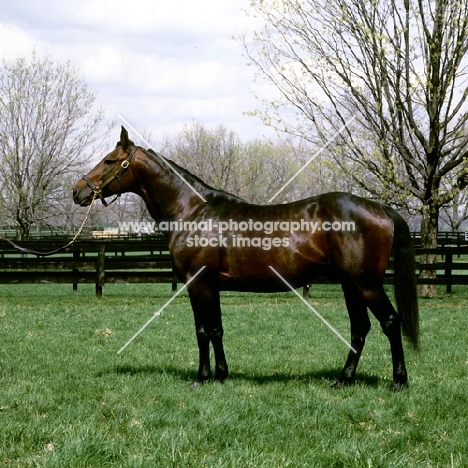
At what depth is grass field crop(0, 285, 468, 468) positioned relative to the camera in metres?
3.57

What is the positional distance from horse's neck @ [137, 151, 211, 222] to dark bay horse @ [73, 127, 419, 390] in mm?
10

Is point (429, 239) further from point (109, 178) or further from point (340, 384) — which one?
point (109, 178)

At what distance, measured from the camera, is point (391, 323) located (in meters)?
5.29

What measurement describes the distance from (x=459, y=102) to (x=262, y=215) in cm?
1072

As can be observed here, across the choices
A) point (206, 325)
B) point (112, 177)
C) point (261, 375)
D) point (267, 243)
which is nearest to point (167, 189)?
point (112, 177)

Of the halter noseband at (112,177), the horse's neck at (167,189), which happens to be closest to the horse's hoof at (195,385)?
the horse's neck at (167,189)

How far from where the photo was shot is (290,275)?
17.6ft

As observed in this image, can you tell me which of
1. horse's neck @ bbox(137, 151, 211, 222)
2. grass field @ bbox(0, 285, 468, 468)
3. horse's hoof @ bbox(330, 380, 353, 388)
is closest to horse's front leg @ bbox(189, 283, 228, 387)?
grass field @ bbox(0, 285, 468, 468)

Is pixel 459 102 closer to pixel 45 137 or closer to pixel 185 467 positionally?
pixel 185 467

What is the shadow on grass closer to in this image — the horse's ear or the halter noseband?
the halter noseband

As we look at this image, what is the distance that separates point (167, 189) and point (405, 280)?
258cm

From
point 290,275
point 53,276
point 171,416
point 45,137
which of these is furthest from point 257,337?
point 45,137

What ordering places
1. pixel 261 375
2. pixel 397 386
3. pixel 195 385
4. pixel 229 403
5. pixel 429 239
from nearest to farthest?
pixel 229 403 < pixel 397 386 < pixel 195 385 < pixel 261 375 < pixel 429 239

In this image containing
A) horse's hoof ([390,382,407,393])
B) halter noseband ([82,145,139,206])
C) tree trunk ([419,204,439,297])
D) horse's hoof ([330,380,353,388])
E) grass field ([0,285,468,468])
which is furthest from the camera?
tree trunk ([419,204,439,297])
